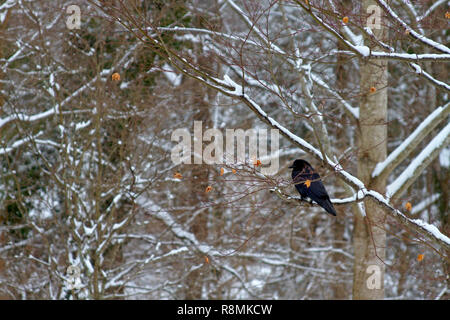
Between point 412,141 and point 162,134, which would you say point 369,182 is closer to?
point 412,141

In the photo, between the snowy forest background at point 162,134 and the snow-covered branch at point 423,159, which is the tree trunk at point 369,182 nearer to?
the snowy forest background at point 162,134

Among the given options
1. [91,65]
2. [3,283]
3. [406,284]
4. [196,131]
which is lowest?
[406,284]

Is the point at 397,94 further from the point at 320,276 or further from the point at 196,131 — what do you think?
the point at 196,131

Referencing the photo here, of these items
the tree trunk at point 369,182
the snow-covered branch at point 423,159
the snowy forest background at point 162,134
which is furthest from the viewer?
the tree trunk at point 369,182

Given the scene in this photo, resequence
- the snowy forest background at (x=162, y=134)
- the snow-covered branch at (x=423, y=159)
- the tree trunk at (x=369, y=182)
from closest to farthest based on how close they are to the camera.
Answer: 1. the snowy forest background at (x=162, y=134)
2. the snow-covered branch at (x=423, y=159)
3. the tree trunk at (x=369, y=182)

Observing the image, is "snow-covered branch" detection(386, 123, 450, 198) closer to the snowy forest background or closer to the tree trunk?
the snowy forest background

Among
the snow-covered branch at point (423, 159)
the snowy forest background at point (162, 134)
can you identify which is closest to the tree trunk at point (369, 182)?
the snowy forest background at point (162, 134)

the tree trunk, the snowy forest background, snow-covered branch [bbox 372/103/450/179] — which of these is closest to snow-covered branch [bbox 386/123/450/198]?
the snowy forest background

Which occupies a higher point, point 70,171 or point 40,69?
point 40,69

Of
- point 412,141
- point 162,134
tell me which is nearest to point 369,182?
point 412,141

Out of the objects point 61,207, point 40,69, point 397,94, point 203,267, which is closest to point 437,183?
point 397,94

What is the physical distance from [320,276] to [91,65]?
607 centimetres

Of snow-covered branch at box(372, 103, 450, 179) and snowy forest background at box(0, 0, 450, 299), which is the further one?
snow-covered branch at box(372, 103, 450, 179)

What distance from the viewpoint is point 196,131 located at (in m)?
7.58
